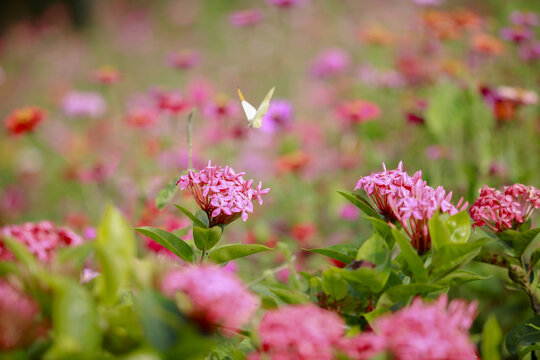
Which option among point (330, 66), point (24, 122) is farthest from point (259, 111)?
point (330, 66)

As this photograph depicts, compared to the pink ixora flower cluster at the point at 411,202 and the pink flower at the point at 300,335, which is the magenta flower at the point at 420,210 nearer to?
the pink ixora flower cluster at the point at 411,202

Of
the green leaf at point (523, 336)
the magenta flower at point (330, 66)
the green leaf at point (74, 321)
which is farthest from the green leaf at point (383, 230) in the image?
the magenta flower at point (330, 66)

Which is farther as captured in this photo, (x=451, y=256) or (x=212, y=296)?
(x=451, y=256)

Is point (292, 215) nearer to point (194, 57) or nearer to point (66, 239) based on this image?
point (194, 57)

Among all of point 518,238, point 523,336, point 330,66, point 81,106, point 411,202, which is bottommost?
point 330,66

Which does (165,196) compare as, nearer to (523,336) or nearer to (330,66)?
(523,336)

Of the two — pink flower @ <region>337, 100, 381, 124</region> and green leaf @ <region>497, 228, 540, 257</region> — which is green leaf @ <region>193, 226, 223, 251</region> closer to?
green leaf @ <region>497, 228, 540, 257</region>

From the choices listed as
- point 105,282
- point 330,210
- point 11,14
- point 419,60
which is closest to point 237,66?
point 419,60

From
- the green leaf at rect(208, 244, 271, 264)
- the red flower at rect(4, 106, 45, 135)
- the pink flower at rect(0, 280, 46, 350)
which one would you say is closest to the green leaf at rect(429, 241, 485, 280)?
the green leaf at rect(208, 244, 271, 264)
